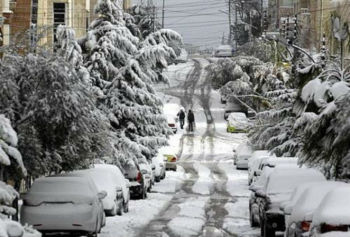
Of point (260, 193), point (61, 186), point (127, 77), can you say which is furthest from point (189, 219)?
point (127, 77)

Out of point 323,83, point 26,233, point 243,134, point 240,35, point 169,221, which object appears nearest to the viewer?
point 26,233

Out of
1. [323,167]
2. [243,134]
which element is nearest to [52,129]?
[323,167]

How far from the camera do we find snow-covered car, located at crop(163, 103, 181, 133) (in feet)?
245

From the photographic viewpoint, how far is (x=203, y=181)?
47.4 metres

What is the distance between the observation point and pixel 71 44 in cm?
3500

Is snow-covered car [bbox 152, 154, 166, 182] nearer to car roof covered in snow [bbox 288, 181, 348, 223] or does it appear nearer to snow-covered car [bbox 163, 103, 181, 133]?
snow-covered car [bbox 163, 103, 181, 133]

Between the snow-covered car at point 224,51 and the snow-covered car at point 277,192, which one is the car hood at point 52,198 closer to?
the snow-covered car at point 277,192

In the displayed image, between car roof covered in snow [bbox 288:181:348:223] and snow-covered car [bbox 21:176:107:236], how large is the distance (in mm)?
6466

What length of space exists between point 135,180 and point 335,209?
2385 cm

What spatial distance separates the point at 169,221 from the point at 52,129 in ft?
18.2

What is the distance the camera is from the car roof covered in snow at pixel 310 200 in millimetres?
15125

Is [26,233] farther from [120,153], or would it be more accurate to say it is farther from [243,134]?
[243,134]

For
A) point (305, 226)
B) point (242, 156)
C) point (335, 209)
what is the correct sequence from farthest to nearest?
point (242, 156), point (305, 226), point (335, 209)

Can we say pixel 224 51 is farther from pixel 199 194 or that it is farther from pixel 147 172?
pixel 147 172
